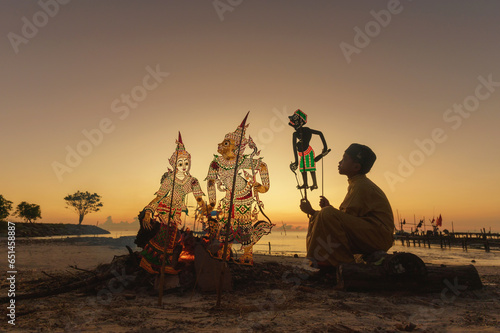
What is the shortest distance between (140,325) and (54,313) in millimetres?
1370

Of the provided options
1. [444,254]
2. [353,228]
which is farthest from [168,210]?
[444,254]

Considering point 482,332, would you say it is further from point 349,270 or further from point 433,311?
point 349,270

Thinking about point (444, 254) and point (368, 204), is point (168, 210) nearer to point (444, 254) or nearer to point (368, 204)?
point (368, 204)

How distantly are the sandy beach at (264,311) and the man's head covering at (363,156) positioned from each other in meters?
2.23

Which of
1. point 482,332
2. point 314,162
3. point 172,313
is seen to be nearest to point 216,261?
point 172,313

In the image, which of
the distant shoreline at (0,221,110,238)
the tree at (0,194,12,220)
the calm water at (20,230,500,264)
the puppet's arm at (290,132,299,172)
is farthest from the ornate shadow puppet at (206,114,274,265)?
the tree at (0,194,12,220)

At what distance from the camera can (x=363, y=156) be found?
532 centimetres

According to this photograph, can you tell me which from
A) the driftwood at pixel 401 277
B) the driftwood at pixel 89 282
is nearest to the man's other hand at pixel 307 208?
the driftwood at pixel 401 277

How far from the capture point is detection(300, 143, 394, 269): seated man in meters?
4.69

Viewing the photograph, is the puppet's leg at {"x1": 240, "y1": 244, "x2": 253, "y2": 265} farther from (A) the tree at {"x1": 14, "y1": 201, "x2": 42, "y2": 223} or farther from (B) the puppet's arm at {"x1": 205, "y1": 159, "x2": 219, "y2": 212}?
(A) the tree at {"x1": 14, "y1": 201, "x2": 42, "y2": 223}

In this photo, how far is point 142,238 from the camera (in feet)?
19.1

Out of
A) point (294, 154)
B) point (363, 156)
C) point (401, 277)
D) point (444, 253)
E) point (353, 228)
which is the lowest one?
point (444, 253)

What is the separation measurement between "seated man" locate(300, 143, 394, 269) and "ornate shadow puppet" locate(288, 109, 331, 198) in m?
1.07

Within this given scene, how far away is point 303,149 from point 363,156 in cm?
128
